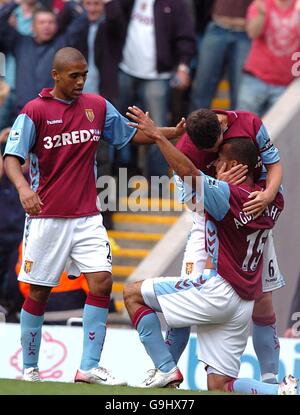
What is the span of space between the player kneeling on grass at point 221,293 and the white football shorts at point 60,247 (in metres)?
0.33

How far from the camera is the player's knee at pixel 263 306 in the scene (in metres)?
10.9

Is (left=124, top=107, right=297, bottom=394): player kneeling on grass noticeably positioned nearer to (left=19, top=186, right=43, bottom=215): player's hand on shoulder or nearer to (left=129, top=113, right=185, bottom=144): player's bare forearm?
(left=129, top=113, right=185, bottom=144): player's bare forearm

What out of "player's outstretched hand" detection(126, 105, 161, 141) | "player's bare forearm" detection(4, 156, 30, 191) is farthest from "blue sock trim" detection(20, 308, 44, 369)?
"player's outstretched hand" detection(126, 105, 161, 141)

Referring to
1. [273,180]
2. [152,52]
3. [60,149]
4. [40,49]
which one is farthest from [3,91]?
[273,180]

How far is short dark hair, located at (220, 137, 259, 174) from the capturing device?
1028 cm

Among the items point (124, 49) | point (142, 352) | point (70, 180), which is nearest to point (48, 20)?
point (124, 49)

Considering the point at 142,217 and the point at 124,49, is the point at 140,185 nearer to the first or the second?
the point at 142,217

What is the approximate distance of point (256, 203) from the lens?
33.6ft

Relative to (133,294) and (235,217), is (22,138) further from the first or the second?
(235,217)

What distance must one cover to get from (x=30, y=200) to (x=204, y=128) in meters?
1.27

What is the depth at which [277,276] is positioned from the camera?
10914mm

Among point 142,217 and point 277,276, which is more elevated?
point 277,276

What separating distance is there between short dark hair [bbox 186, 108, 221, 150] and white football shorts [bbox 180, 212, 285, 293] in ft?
2.47

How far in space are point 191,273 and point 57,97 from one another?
1.56 metres
